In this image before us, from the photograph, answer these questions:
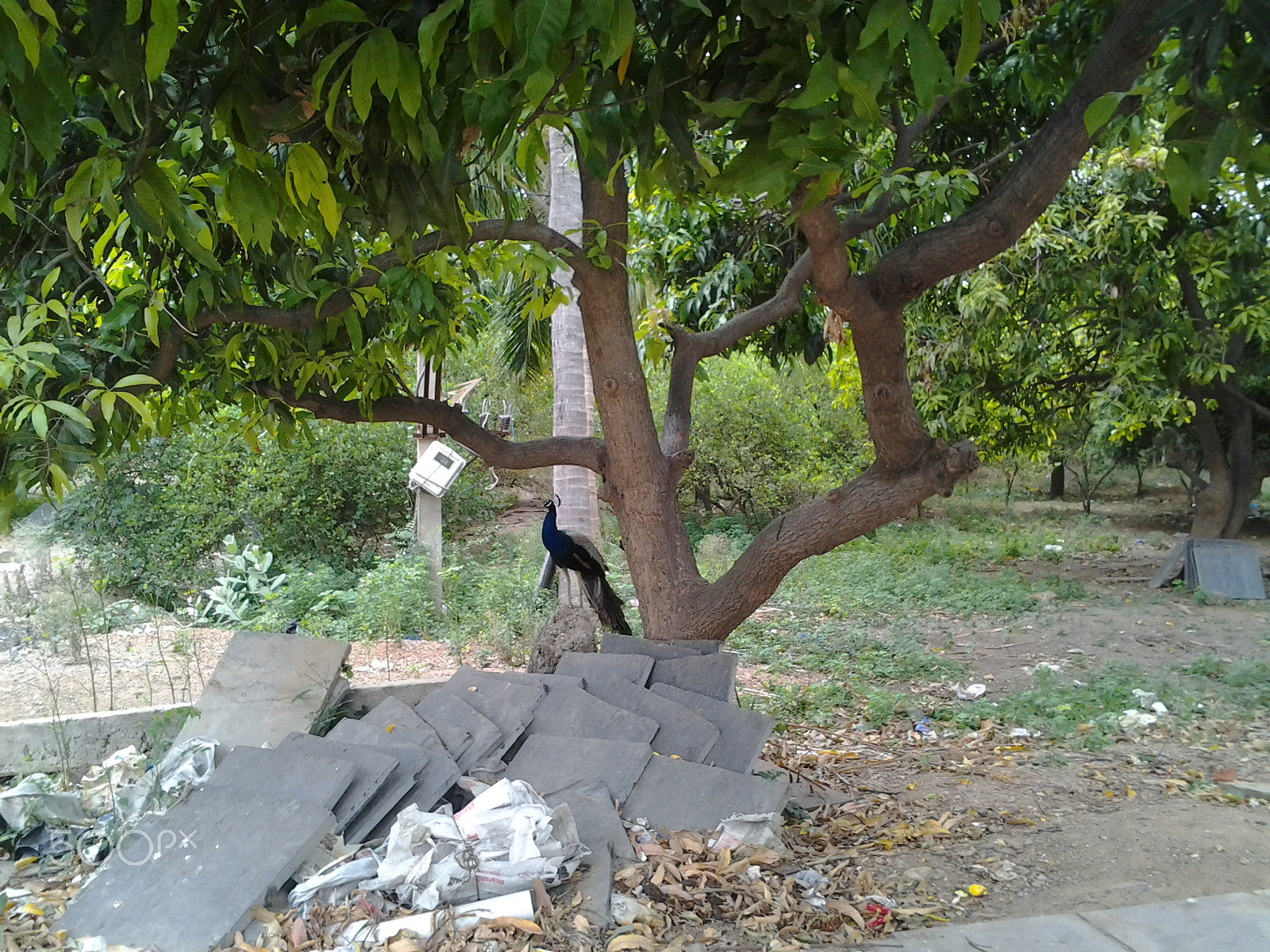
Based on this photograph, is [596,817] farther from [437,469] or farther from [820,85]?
[437,469]

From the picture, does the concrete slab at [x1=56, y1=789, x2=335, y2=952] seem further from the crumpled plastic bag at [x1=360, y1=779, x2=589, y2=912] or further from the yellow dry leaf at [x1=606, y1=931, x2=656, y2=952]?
the yellow dry leaf at [x1=606, y1=931, x2=656, y2=952]

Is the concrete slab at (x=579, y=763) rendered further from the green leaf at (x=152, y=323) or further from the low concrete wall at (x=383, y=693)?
the green leaf at (x=152, y=323)

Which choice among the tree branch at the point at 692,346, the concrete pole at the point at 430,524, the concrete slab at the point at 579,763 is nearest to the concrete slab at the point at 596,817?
the concrete slab at the point at 579,763

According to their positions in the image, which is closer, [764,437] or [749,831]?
[749,831]

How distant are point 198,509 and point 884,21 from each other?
31.9ft

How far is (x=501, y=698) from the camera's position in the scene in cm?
440

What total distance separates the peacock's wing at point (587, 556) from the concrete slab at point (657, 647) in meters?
1.16

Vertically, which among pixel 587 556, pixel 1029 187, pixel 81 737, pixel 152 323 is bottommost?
pixel 81 737

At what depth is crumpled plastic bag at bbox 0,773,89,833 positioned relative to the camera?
3674 millimetres

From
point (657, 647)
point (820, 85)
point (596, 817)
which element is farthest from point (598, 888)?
point (820, 85)

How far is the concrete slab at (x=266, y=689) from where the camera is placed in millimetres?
4246

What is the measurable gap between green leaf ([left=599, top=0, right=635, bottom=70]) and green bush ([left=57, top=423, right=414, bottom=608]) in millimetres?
8582

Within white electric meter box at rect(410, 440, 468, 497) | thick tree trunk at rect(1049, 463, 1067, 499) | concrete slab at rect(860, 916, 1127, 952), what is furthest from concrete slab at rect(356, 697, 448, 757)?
thick tree trunk at rect(1049, 463, 1067, 499)

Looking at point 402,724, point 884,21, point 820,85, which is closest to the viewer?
point 884,21
